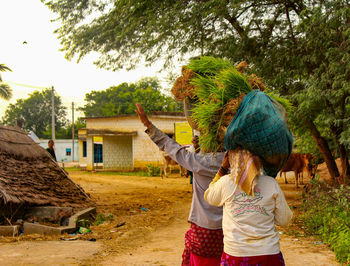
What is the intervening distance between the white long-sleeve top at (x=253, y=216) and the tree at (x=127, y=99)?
95.8 ft

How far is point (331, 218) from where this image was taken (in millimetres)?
5871

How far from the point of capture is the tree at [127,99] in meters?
35.4

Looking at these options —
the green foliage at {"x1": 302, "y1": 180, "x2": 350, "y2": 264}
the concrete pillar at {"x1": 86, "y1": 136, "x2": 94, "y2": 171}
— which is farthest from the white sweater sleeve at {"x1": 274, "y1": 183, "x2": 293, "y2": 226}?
the concrete pillar at {"x1": 86, "y1": 136, "x2": 94, "y2": 171}

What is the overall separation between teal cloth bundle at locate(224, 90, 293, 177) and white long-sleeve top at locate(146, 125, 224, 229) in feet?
1.09

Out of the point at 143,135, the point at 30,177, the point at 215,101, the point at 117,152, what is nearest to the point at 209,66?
the point at 215,101

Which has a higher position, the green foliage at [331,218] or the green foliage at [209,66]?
the green foliage at [209,66]

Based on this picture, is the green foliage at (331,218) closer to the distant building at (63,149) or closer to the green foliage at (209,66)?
the green foliage at (209,66)

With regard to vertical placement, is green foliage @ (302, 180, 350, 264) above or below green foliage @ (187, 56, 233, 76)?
below

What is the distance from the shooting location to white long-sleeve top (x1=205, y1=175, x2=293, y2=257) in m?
2.20

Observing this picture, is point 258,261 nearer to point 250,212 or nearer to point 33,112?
point 250,212

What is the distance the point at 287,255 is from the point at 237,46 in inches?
228

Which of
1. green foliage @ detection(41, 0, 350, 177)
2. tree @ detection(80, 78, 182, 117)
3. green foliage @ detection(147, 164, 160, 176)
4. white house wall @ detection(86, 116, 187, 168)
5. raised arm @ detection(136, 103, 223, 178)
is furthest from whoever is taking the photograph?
tree @ detection(80, 78, 182, 117)

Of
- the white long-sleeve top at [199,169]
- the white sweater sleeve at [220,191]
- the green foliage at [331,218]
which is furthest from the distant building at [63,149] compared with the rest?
the white sweater sleeve at [220,191]

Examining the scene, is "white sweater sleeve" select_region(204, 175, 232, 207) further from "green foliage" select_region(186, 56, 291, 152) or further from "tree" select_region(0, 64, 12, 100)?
"tree" select_region(0, 64, 12, 100)
